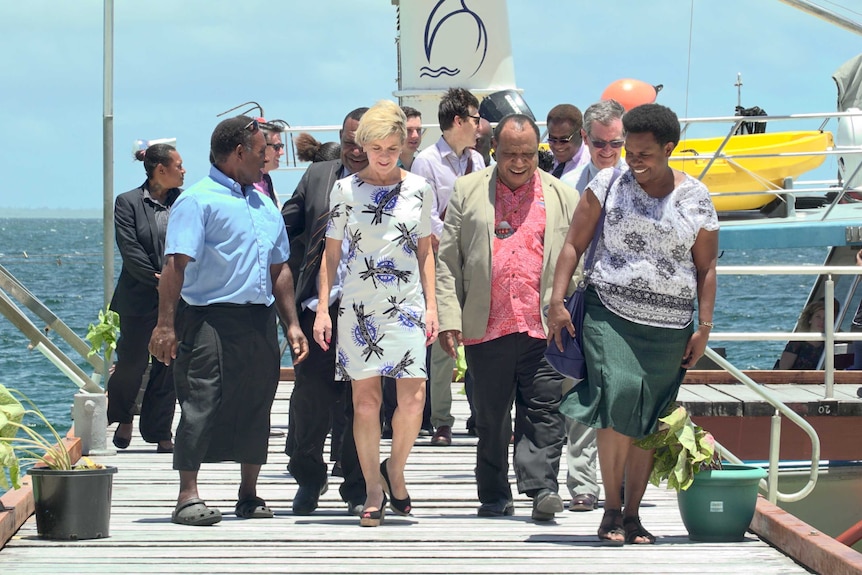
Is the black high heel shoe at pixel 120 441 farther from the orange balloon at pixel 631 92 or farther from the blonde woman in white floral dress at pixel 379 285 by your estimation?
the orange balloon at pixel 631 92

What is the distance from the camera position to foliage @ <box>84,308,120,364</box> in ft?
32.1

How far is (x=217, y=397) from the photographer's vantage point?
278 inches

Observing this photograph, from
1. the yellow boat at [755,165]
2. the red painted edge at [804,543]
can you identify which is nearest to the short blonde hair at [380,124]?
the red painted edge at [804,543]

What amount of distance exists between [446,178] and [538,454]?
2139mm

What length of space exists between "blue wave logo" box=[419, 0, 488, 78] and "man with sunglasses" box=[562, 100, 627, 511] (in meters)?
10.7

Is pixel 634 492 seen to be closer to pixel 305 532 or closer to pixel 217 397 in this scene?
pixel 305 532

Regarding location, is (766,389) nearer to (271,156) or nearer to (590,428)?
(590,428)

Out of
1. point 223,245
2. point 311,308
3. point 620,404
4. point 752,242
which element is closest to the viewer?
point 620,404

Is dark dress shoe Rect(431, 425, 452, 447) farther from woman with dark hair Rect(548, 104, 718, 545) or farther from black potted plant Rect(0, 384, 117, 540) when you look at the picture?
black potted plant Rect(0, 384, 117, 540)

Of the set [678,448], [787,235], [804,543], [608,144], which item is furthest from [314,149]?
[787,235]

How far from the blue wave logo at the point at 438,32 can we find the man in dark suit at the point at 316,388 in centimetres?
1094

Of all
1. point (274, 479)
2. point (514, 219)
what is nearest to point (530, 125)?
point (514, 219)

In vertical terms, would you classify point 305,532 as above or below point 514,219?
below

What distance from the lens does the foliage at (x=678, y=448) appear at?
651 centimetres
